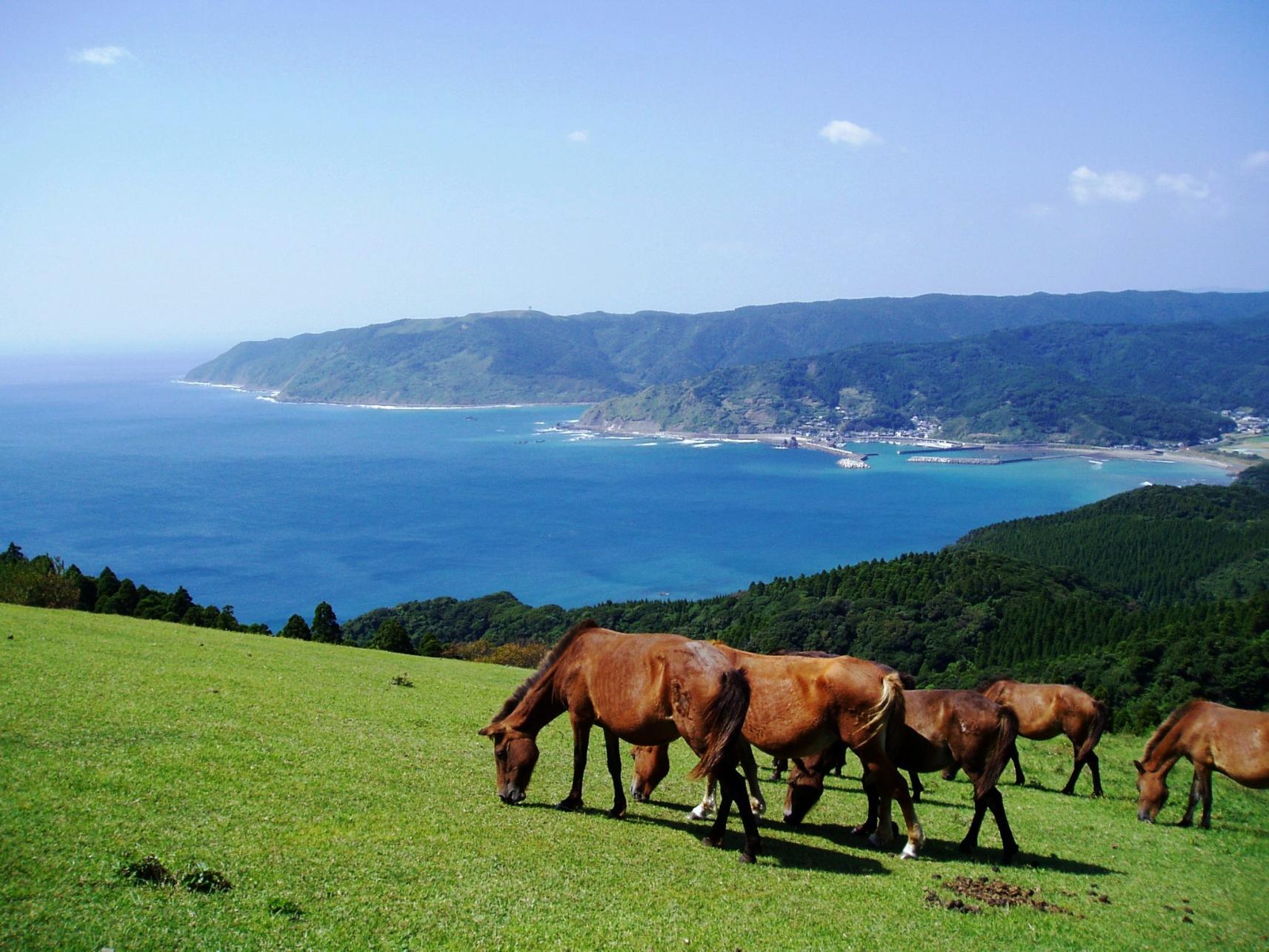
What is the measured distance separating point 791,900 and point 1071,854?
4.22 meters

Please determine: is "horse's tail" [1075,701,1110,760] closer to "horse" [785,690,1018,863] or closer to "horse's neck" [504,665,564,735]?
"horse" [785,690,1018,863]

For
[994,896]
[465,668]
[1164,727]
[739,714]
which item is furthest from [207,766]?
[465,668]

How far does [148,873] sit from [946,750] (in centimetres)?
756

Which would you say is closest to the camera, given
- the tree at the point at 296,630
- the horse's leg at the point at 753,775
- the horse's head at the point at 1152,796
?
the horse's leg at the point at 753,775

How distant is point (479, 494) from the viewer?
13562 cm

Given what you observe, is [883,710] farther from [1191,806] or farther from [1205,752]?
[1191,806]

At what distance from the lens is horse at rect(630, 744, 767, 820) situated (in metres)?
9.12

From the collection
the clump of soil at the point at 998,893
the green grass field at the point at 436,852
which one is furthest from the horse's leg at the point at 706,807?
the clump of soil at the point at 998,893

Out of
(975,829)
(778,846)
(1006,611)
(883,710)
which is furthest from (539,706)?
(1006,611)

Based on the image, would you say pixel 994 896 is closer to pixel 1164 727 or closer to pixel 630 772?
pixel 630 772

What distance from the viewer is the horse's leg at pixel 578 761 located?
9133mm

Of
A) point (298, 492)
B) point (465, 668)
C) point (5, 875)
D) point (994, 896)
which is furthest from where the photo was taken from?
point (298, 492)

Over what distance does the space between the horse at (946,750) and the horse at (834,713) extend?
55 centimetres

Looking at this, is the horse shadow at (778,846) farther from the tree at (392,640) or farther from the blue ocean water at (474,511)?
the blue ocean water at (474,511)
